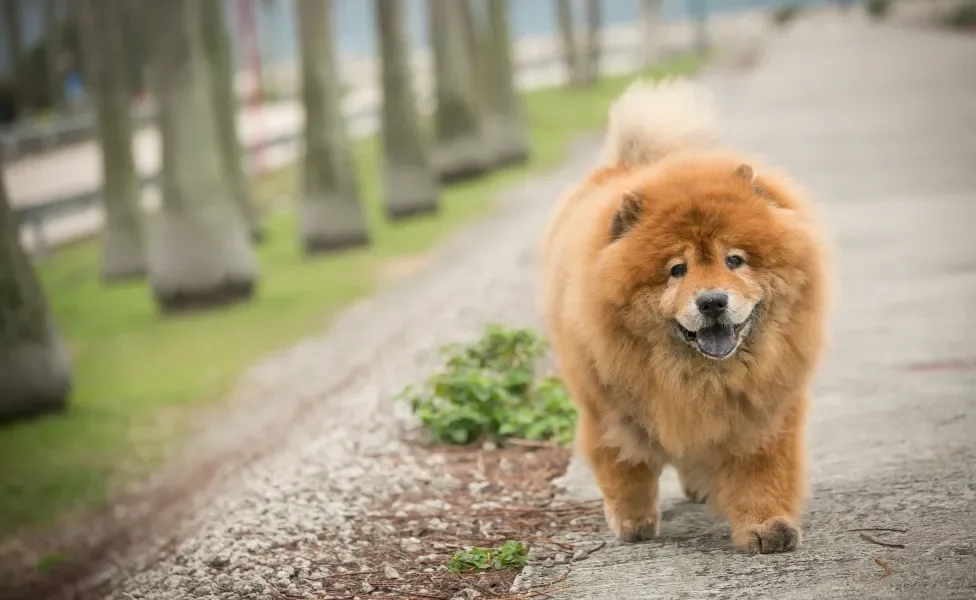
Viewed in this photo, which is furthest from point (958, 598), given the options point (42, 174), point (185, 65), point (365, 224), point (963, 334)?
point (42, 174)

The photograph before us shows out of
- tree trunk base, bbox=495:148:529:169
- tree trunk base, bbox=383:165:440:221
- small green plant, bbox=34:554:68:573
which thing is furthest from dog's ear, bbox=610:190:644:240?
tree trunk base, bbox=495:148:529:169

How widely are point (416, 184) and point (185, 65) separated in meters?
5.80

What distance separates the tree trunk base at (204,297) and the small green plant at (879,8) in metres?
53.6

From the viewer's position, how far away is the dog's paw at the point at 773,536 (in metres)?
5.02

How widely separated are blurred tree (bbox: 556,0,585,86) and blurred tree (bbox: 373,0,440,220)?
2072 cm

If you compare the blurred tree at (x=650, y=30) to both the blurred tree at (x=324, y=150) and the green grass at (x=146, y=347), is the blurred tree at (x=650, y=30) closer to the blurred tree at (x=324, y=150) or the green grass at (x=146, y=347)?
the green grass at (x=146, y=347)

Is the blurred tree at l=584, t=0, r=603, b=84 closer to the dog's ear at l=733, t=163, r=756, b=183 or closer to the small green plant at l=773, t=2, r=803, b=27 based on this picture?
the small green plant at l=773, t=2, r=803, b=27

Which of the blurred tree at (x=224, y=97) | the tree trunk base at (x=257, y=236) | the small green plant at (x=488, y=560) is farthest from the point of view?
the tree trunk base at (x=257, y=236)

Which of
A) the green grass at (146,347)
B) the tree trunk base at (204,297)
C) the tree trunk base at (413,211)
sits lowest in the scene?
the green grass at (146,347)

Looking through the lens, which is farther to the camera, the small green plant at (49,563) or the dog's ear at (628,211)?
the small green plant at (49,563)

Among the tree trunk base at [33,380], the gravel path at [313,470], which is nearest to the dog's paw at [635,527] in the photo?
the gravel path at [313,470]

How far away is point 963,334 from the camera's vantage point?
8211 millimetres

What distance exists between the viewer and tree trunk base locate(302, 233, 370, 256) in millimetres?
18969

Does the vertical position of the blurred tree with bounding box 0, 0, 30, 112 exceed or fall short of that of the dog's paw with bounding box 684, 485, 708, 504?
it exceeds it
